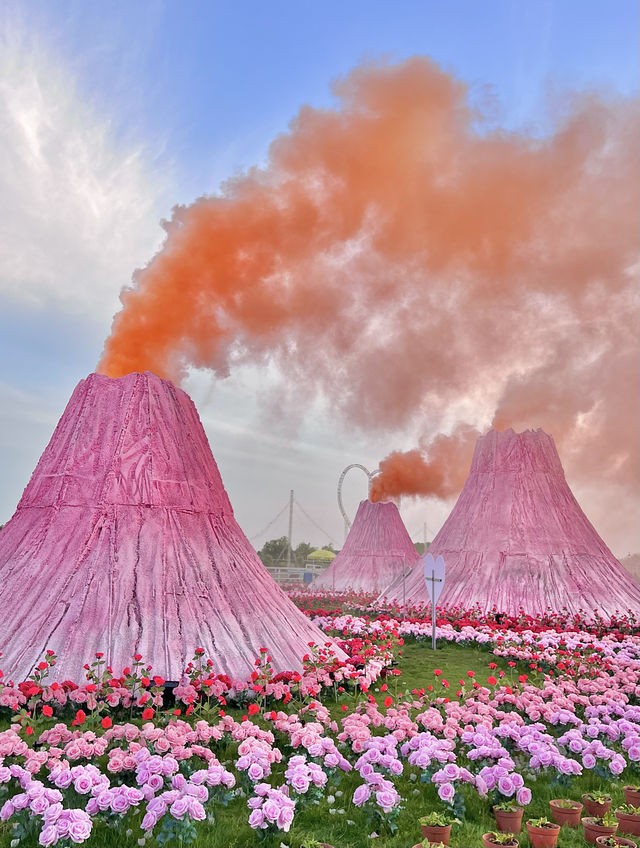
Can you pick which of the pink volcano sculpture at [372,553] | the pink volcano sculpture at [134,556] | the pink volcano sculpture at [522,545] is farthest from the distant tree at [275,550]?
the pink volcano sculpture at [134,556]

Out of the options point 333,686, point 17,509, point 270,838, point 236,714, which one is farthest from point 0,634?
point 270,838

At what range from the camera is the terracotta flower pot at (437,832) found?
17.2 feet

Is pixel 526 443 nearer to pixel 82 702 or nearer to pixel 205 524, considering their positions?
pixel 205 524

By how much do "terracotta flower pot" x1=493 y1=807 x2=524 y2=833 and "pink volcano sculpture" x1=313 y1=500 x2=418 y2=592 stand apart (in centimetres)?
2958

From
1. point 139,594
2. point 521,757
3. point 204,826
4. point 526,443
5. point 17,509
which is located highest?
point 526,443

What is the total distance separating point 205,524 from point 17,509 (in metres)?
3.90

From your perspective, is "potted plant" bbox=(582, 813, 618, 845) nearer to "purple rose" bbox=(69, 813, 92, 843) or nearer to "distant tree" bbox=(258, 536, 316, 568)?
"purple rose" bbox=(69, 813, 92, 843)

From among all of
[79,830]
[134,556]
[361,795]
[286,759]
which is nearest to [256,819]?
[361,795]

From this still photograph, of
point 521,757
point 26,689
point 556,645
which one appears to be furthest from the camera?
point 556,645

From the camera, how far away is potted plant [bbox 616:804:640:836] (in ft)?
18.3

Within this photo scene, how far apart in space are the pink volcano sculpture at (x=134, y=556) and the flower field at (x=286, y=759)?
0.50 meters

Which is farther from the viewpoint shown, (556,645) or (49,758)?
(556,645)

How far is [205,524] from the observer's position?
1212 cm

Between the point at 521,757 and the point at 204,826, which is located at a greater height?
the point at 521,757
